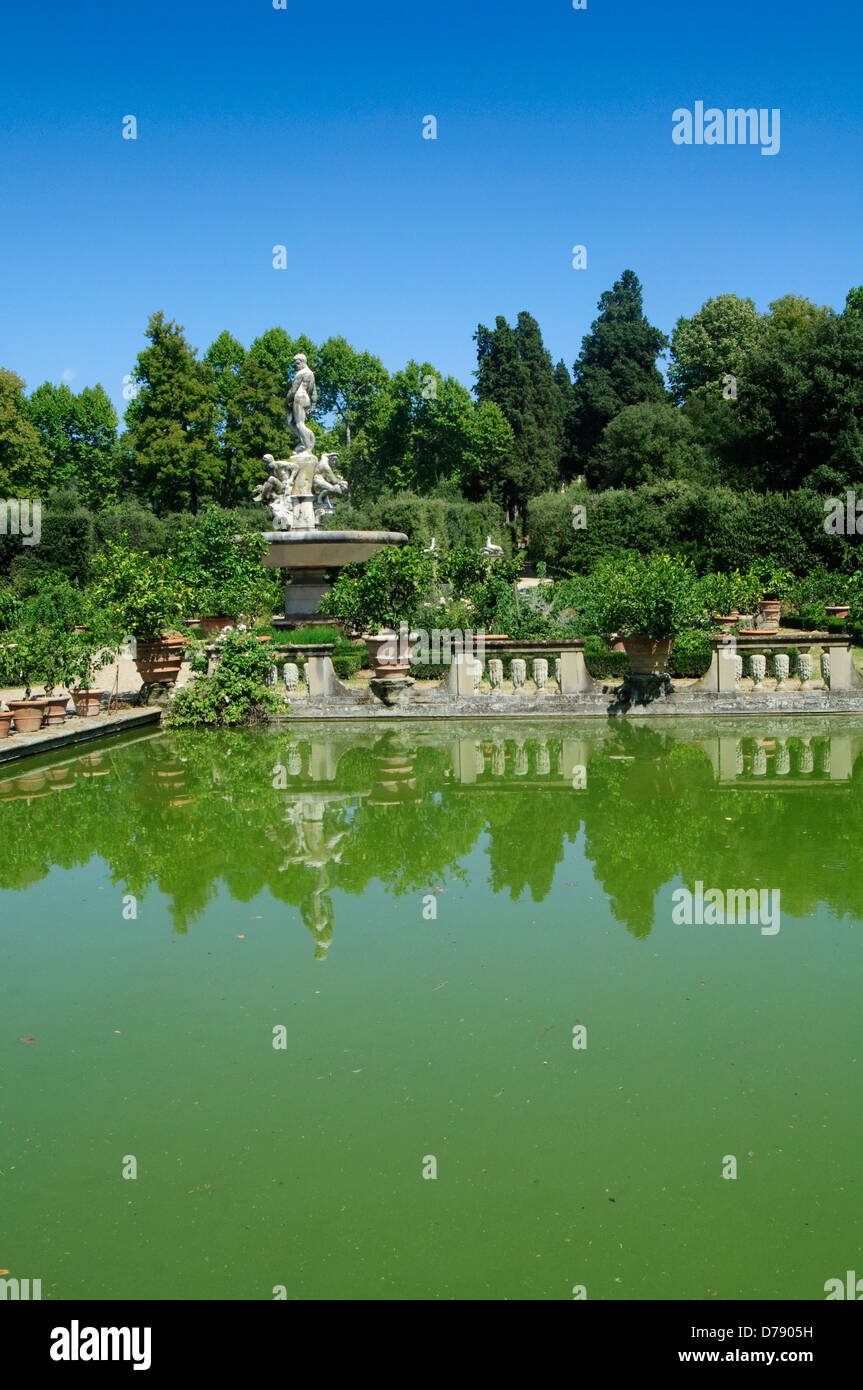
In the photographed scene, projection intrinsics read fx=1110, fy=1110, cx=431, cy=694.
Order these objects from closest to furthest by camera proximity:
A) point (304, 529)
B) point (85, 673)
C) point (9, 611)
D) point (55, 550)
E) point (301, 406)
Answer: point (85, 673) → point (9, 611) → point (304, 529) → point (301, 406) → point (55, 550)

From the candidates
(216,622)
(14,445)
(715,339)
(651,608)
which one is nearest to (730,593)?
(651,608)

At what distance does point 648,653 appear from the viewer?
15.4 m

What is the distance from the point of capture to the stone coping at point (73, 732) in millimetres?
12938

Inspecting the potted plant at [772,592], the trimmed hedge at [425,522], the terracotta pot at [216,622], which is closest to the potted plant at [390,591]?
the terracotta pot at [216,622]

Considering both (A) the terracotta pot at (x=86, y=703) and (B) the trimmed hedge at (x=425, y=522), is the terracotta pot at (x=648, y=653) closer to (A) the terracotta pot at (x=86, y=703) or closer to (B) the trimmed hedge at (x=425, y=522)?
(A) the terracotta pot at (x=86, y=703)

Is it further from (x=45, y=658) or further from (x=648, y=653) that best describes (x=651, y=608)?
(x=45, y=658)

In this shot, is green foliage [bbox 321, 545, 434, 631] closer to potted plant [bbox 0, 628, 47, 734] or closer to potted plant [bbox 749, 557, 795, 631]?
potted plant [bbox 0, 628, 47, 734]

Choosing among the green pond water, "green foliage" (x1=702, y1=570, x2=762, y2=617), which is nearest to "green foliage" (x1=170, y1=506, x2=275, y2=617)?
"green foliage" (x1=702, y1=570, x2=762, y2=617)

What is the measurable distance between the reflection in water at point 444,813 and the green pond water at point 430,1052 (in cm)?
6

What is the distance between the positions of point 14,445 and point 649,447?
860 inches

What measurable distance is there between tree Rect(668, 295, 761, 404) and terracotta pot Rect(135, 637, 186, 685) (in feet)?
109

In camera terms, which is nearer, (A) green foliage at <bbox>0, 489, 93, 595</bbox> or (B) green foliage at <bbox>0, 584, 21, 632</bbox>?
(B) green foliage at <bbox>0, 584, 21, 632</bbox>

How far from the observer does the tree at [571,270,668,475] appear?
48.5m
